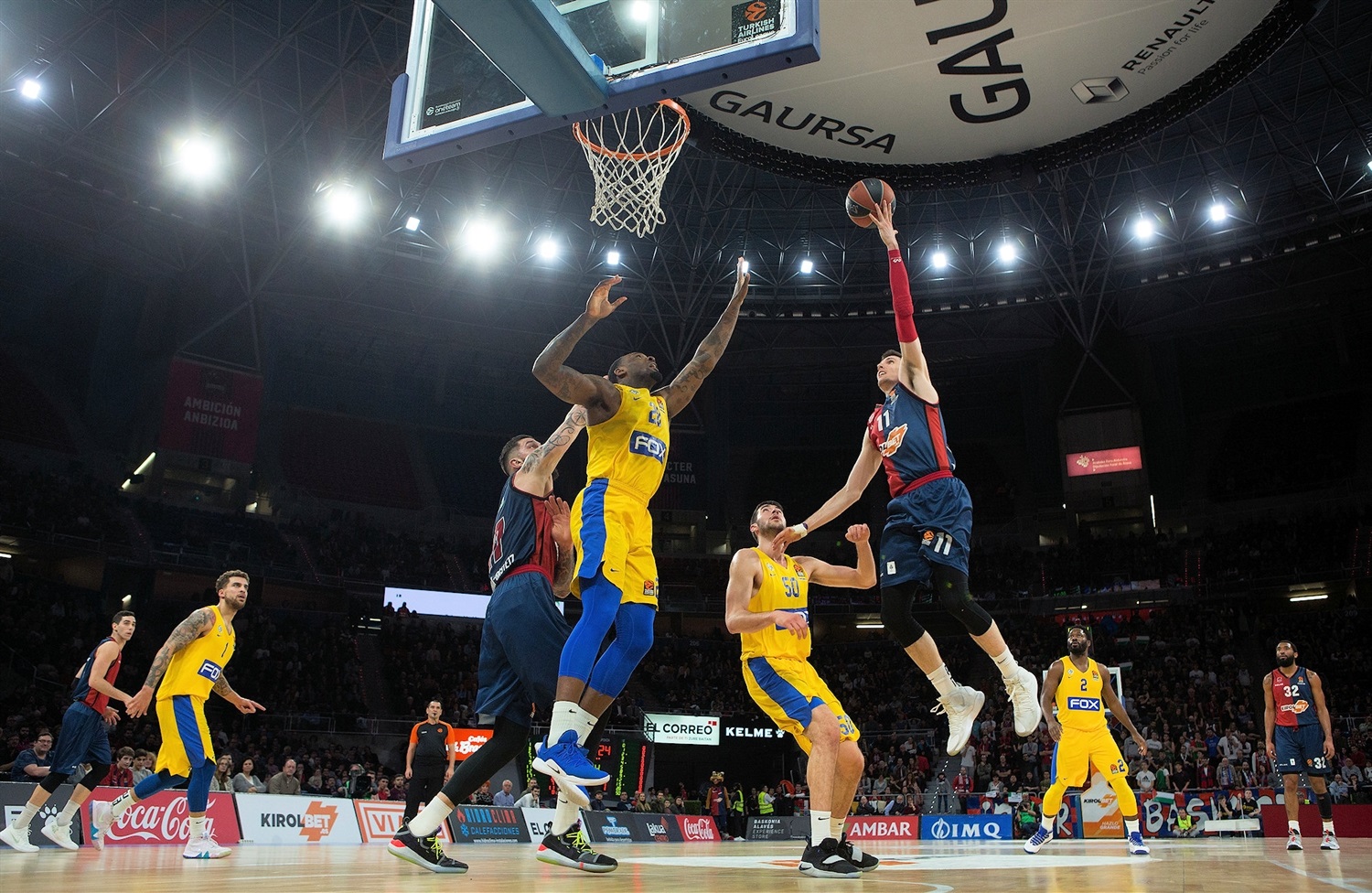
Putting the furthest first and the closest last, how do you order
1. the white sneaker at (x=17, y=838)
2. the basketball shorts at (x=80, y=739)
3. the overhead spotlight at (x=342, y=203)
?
the overhead spotlight at (x=342, y=203) < the basketball shorts at (x=80, y=739) < the white sneaker at (x=17, y=838)

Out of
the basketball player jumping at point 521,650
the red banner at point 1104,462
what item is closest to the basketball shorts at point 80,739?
the basketball player jumping at point 521,650

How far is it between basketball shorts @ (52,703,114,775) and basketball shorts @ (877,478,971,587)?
7.93 m

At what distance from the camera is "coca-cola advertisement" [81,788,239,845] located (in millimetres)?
11961

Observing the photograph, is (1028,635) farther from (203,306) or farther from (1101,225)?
(203,306)

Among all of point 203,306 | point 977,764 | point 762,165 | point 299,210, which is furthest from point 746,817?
point 203,306

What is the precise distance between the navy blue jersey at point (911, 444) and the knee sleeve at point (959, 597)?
669 millimetres

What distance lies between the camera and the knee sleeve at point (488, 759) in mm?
5602

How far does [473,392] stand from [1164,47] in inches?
1093

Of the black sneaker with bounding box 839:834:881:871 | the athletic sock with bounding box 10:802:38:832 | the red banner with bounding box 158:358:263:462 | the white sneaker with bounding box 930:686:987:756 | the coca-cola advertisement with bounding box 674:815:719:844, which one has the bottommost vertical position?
the coca-cola advertisement with bounding box 674:815:719:844

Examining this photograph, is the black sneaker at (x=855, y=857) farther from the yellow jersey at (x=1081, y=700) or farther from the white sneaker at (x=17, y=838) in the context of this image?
the white sneaker at (x=17, y=838)

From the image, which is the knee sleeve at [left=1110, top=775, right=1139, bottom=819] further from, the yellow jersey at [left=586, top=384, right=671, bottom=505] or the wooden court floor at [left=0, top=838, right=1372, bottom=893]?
the yellow jersey at [left=586, top=384, right=671, bottom=505]

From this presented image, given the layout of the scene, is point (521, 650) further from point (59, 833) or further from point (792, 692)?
point (59, 833)

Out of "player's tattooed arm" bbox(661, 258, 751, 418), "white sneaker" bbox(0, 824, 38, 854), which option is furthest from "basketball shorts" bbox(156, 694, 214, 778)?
"player's tattooed arm" bbox(661, 258, 751, 418)

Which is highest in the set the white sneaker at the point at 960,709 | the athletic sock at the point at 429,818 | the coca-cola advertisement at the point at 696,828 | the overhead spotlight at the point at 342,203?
the overhead spotlight at the point at 342,203
